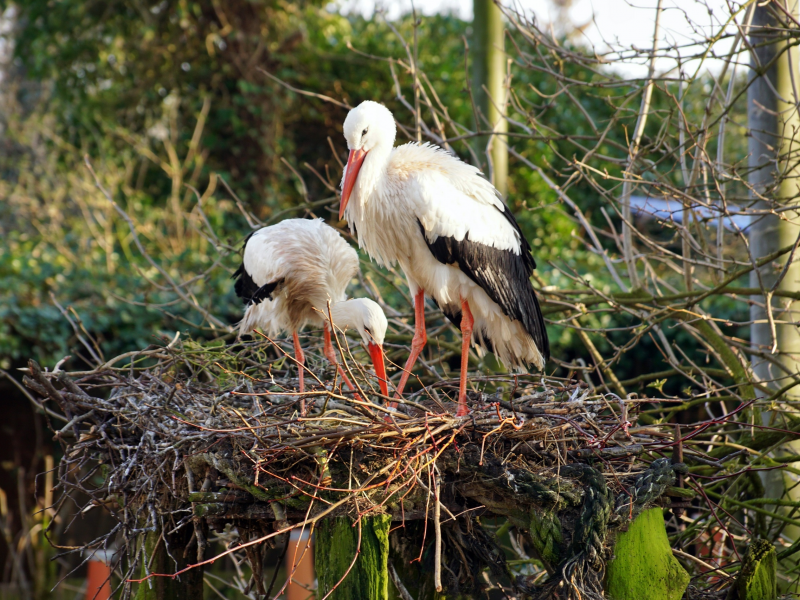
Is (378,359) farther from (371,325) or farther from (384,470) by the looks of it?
(384,470)

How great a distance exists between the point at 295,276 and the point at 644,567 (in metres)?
2.25

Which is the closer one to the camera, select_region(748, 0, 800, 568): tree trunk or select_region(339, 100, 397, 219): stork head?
select_region(339, 100, 397, 219): stork head

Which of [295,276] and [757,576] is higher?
[295,276]

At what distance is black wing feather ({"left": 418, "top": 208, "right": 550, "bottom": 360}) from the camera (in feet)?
10.4

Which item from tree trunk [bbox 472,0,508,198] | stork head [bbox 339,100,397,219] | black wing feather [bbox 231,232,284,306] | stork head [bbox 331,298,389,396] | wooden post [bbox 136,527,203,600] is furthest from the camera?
tree trunk [bbox 472,0,508,198]

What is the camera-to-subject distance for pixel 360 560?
7.13 feet

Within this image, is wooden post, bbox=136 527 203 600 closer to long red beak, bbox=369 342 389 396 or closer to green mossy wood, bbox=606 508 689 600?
long red beak, bbox=369 342 389 396

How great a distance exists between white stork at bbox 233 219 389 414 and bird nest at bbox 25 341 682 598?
87 cm

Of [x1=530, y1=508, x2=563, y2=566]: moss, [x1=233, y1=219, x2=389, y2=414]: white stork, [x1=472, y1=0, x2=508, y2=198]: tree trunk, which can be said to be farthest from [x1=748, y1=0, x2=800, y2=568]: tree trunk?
[x1=233, y1=219, x2=389, y2=414]: white stork

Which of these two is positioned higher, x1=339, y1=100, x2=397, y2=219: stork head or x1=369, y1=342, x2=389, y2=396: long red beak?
x1=339, y1=100, x2=397, y2=219: stork head

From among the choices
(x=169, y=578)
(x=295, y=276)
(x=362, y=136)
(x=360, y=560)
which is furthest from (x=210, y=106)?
(x=360, y=560)

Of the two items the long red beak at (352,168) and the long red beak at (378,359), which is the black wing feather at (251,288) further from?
the long red beak at (352,168)

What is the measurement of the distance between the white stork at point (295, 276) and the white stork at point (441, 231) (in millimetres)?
486

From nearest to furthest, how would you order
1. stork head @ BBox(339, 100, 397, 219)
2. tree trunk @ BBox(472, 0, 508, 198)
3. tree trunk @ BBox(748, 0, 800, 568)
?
stork head @ BBox(339, 100, 397, 219) → tree trunk @ BBox(748, 0, 800, 568) → tree trunk @ BBox(472, 0, 508, 198)
